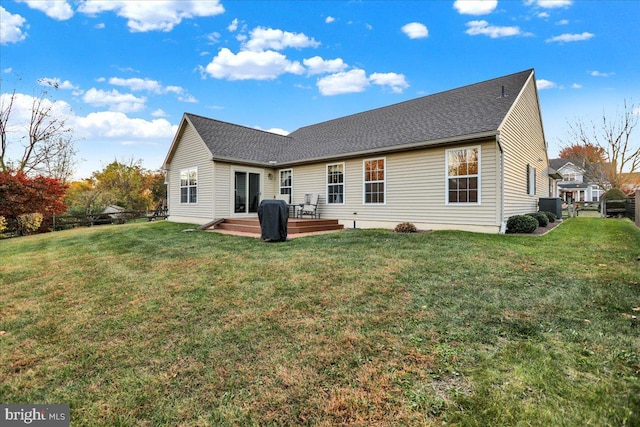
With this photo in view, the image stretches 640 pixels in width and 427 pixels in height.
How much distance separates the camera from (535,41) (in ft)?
43.9

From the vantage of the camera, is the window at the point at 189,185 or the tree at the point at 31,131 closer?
the window at the point at 189,185

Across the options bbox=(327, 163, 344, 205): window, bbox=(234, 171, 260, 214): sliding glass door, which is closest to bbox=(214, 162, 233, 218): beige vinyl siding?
bbox=(234, 171, 260, 214): sliding glass door

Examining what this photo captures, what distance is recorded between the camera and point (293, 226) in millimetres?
10203

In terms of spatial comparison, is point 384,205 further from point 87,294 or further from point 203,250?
point 87,294

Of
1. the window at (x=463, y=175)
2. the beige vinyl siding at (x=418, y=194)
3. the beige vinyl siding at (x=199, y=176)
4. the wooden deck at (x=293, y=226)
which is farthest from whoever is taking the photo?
the beige vinyl siding at (x=199, y=176)

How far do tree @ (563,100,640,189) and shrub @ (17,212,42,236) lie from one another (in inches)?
1448

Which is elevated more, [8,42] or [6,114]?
[8,42]

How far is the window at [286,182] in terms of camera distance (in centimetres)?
1351

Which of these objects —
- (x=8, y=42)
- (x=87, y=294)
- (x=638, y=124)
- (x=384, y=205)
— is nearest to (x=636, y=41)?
(x=638, y=124)

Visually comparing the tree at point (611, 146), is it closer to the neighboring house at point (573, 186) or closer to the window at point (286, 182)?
the neighboring house at point (573, 186)

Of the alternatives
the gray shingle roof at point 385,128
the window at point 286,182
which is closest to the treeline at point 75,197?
the gray shingle roof at point 385,128

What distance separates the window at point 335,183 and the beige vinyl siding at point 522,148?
18.3 feet

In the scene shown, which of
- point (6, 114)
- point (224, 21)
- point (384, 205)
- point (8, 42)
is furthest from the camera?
point (6, 114)

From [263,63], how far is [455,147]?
12.3m
